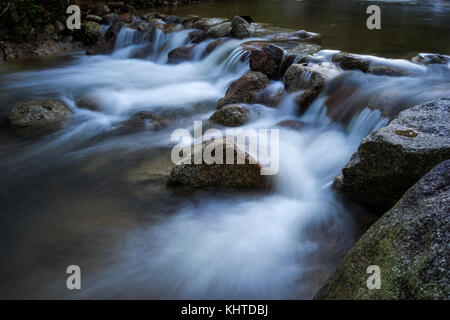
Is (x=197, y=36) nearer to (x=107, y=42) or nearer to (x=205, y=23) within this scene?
(x=205, y=23)

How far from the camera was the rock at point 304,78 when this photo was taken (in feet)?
21.5

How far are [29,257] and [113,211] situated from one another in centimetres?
98

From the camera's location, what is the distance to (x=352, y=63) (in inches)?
269

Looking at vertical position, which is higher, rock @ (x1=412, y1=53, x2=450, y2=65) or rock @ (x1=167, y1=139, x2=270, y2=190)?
rock @ (x1=412, y1=53, x2=450, y2=65)

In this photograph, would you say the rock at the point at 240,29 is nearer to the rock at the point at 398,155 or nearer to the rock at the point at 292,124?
the rock at the point at 292,124

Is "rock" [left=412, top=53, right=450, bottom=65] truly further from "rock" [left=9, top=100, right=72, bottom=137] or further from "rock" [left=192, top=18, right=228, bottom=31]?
"rock" [left=9, top=100, right=72, bottom=137]

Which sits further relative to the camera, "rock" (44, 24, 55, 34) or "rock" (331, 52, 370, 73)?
"rock" (44, 24, 55, 34)

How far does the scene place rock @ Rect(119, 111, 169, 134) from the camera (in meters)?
6.45

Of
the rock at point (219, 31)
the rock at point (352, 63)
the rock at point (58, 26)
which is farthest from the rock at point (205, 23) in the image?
the rock at point (352, 63)

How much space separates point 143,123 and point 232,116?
5.70 feet

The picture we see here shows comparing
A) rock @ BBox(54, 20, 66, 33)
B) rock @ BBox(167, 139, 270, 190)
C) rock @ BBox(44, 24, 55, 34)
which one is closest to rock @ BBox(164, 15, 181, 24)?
rock @ BBox(54, 20, 66, 33)

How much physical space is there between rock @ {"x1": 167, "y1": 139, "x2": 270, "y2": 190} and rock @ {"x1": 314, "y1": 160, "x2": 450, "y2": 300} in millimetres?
2094

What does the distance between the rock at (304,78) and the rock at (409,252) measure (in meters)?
4.37

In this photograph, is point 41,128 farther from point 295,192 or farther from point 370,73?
point 370,73
